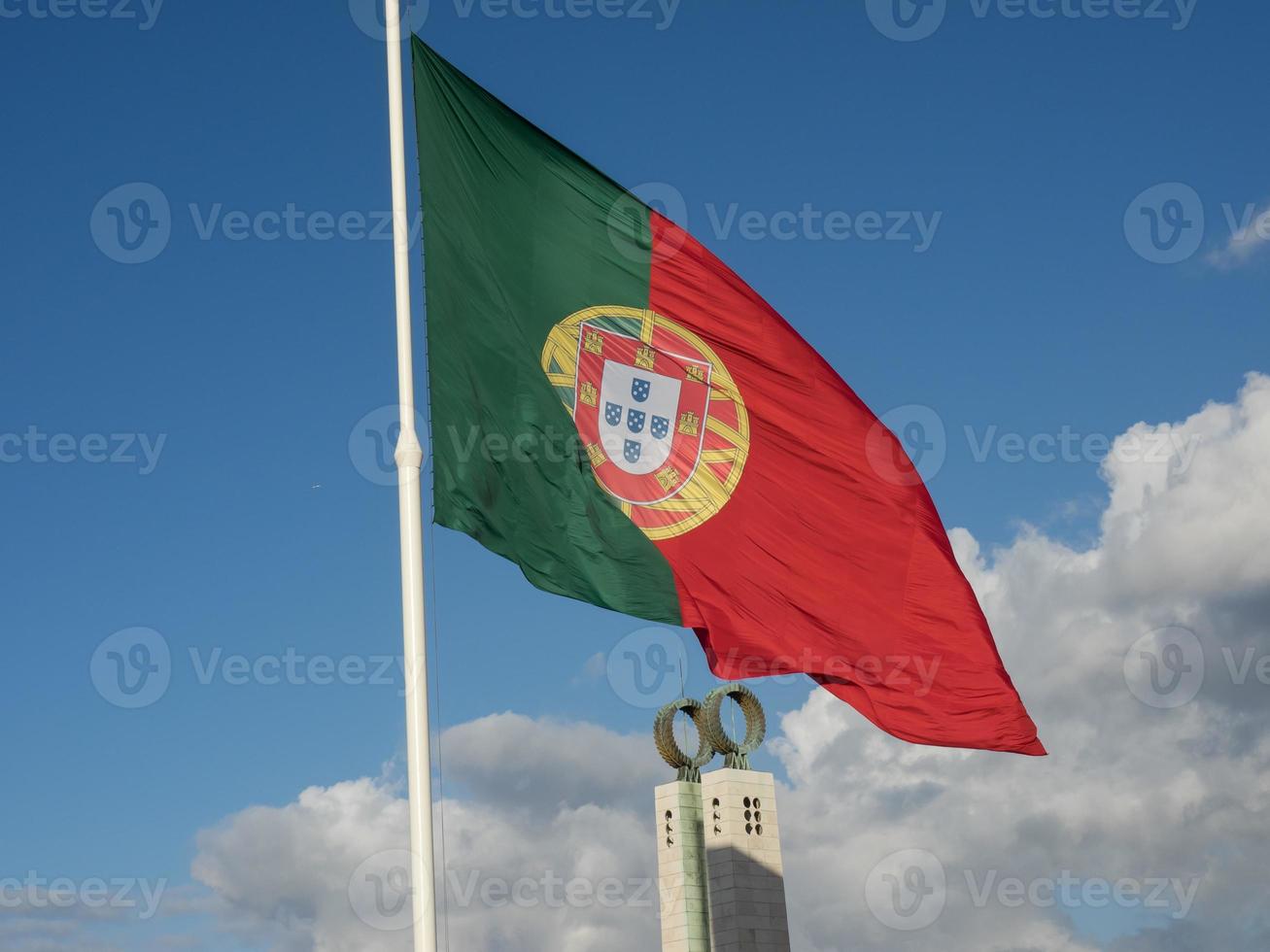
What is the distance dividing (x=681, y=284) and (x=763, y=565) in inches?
117

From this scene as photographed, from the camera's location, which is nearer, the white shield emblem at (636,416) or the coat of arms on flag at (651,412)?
the coat of arms on flag at (651,412)

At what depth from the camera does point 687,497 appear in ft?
48.2

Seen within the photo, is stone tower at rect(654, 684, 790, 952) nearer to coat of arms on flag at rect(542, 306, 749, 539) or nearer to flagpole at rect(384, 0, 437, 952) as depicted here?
coat of arms on flag at rect(542, 306, 749, 539)

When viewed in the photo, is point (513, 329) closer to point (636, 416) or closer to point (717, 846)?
point (636, 416)

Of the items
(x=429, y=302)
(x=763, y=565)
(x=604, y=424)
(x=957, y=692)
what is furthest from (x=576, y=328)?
(x=957, y=692)

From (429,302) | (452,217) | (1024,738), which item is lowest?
(1024,738)

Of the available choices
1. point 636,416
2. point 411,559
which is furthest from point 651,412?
point 411,559

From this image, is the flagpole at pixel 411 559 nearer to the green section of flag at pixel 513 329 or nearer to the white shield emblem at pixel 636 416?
the green section of flag at pixel 513 329

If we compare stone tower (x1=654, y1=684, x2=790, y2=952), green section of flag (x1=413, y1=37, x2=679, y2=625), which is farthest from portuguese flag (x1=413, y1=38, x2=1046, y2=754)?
stone tower (x1=654, y1=684, x2=790, y2=952)

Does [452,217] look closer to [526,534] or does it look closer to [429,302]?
Result: [429,302]

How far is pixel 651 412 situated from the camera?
14828 millimetres

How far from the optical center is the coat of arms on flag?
561 inches

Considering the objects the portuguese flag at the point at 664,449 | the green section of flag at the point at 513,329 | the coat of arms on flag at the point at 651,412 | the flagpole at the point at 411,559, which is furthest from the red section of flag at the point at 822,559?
the flagpole at the point at 411,559

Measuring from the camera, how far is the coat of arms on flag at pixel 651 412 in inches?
561
